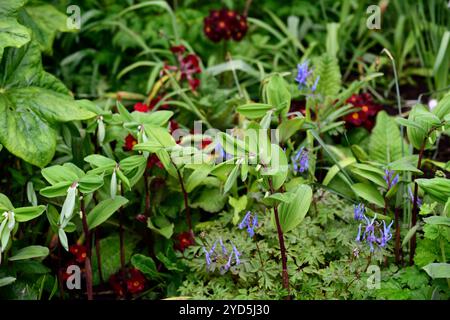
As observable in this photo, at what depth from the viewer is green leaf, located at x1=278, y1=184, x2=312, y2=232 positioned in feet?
5.80

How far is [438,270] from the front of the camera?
168cm

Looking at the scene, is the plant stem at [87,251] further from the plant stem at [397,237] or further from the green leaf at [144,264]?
the plant stem at [397,237]

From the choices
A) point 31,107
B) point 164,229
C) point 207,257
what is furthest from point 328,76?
point 31,107

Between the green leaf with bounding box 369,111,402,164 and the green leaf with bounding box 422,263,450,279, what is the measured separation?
2.12ft

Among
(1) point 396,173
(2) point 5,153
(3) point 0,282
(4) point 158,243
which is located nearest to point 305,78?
(1) point 396,173

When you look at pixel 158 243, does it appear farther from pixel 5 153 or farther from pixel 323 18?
pixel 323 18

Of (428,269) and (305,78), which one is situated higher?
(305,78)

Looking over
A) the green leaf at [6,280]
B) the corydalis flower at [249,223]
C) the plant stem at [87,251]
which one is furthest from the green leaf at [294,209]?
the green leaf at [6,280]

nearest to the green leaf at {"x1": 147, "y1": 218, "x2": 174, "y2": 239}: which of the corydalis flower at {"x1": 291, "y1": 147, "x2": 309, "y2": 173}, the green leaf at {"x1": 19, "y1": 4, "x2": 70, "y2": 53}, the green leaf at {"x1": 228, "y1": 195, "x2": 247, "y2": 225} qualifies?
the green leaf at {"x1": 228, "y1": 195, "x2": 247, "y2": 225}

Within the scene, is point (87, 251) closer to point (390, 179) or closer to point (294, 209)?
point (294, 209)

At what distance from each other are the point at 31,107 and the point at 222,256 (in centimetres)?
75

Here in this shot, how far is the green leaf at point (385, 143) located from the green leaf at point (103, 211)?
3.13 feet
